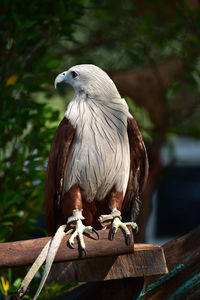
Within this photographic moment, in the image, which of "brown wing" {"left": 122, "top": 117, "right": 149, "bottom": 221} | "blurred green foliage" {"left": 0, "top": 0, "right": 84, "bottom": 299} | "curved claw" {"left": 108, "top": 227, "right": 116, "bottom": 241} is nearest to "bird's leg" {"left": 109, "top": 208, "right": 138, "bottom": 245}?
"curved claw" {"left": 108, "top": 227, "right": 116, "bottom": 241}

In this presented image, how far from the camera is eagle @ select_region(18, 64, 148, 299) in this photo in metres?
2.38

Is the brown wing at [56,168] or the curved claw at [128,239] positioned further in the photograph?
the brown wing at [56,168]

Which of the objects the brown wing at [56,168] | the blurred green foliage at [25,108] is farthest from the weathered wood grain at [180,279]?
the blurred green foliage at [25,108]

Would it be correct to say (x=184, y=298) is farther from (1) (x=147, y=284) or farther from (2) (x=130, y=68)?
(2) (x=130, y=68)

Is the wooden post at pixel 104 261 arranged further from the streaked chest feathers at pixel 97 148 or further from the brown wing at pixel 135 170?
the brown wing at pixel 135 170

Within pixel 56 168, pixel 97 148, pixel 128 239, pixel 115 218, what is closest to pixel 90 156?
pixel 97 148

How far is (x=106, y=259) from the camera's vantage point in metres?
2.27

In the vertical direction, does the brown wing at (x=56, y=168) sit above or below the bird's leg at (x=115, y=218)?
above

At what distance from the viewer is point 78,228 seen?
225cm

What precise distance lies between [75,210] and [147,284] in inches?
21.8

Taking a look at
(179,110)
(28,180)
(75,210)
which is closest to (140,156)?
(75,210)

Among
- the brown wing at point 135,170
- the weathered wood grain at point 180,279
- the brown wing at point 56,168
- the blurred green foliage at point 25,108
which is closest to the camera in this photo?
the weathered wood grain at point 180,279

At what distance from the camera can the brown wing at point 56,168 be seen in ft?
7.82

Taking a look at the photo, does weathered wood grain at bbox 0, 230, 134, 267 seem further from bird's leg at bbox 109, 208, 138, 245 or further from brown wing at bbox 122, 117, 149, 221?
brown wing at bbox 122, 117, 149, 221
